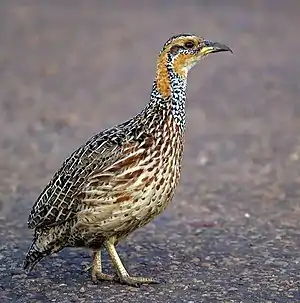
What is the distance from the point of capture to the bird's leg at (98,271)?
6.80m

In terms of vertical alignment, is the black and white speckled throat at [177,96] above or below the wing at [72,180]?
above

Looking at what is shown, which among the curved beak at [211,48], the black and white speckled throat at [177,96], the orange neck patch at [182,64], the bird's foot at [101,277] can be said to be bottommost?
the bird's foot at [101,277]

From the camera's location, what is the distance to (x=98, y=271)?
6840 millimetres

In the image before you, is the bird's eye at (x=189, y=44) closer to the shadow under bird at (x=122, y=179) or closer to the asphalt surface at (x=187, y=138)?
the shadow under bird at (x=122, y=179)

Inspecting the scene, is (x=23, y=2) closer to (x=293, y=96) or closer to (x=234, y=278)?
(x=293, y=96)

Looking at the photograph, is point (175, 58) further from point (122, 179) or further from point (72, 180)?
point (72, 180)

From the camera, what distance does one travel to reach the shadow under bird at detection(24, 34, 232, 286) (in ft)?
20.8

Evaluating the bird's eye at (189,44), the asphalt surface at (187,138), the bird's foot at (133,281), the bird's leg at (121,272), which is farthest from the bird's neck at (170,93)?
the asphalt surface at (187,138)

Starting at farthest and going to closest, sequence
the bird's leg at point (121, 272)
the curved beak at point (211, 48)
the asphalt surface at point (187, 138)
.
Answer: the asphalt surface at point (187, 138), the curved beak at point (211, 48), the bird's leg at point (121, 272)

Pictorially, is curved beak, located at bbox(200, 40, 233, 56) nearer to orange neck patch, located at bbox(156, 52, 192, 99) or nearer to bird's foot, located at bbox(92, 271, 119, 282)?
orange neck patch, located at bbox(156, 52, 192, 99)

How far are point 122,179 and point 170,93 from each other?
0.77 metres

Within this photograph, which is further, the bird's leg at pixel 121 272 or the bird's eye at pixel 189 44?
the bird's eye at pixel 189 44

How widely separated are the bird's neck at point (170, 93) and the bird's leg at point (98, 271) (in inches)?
42.5

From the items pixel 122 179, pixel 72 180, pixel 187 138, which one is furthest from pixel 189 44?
pixel 187 138
